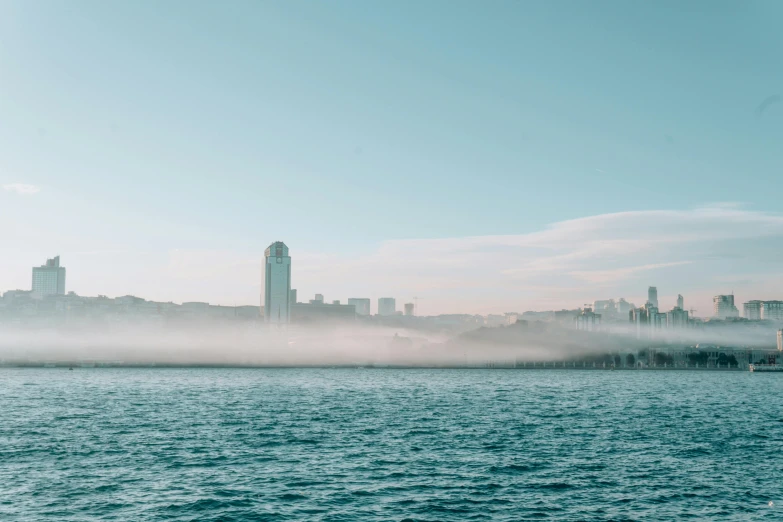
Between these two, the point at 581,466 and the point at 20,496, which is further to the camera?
the point at 581,466

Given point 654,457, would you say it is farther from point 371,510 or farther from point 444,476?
point 371,510

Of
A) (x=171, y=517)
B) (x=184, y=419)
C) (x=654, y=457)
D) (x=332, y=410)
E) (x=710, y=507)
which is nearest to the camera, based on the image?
(x=171, y=517)

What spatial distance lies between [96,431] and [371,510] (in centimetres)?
6927

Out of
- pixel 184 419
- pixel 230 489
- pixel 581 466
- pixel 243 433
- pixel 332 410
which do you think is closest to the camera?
pixel 230 489

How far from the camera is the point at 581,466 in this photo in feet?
257

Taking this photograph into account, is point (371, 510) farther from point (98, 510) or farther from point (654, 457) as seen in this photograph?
point (654, 457)

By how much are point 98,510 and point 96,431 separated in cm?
5736

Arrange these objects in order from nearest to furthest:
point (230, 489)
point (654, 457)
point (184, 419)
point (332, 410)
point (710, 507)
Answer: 1. point (710, 507)
2. point (230, 489)
3. point (654, 457)
4. point (184, 419)
5. point (332, 410)

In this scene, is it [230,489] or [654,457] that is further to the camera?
[654,457]

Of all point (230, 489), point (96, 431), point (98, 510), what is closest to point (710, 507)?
point (230, 489)

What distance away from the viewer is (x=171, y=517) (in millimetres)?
54594

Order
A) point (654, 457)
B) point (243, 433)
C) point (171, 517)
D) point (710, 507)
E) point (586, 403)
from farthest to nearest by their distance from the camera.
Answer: point (586, 403) → point (243, 433) → point (654, 457) → point (710, 507) → point (171, 517)

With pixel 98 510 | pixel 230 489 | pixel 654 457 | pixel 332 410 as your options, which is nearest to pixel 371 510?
pixel 230 489

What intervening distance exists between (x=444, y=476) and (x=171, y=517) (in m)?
29.7
